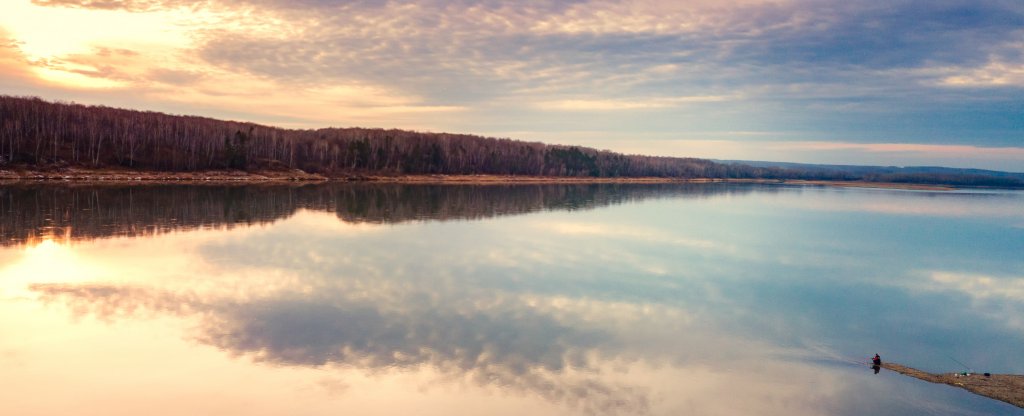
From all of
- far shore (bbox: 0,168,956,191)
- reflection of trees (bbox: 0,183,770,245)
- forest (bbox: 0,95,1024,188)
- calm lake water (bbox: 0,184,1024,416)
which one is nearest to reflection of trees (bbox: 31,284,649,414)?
calm lake water (bbox: 0,184,1024,416)

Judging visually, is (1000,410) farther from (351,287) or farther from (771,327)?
(351,287)

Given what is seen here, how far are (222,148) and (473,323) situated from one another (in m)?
101

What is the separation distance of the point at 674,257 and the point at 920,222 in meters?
34.7

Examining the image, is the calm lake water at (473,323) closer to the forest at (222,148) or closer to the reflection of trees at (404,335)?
the reflection of trees at (404,335)

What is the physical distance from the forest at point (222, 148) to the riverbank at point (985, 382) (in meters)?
92.4

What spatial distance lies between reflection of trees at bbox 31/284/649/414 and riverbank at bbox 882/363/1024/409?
19.4ft

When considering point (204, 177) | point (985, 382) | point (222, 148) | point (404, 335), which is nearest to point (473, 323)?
point (404, 335)

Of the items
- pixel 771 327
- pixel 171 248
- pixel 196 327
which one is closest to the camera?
pixel 196 327

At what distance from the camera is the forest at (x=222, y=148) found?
282 feet

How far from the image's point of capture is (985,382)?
11.4 metres

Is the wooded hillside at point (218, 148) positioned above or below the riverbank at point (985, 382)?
above

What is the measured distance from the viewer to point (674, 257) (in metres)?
26.0

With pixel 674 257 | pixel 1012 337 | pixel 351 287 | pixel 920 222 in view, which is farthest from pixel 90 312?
pixel 920 222

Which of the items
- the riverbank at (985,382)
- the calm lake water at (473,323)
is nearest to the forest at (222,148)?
the calm lake water at (473,323)
